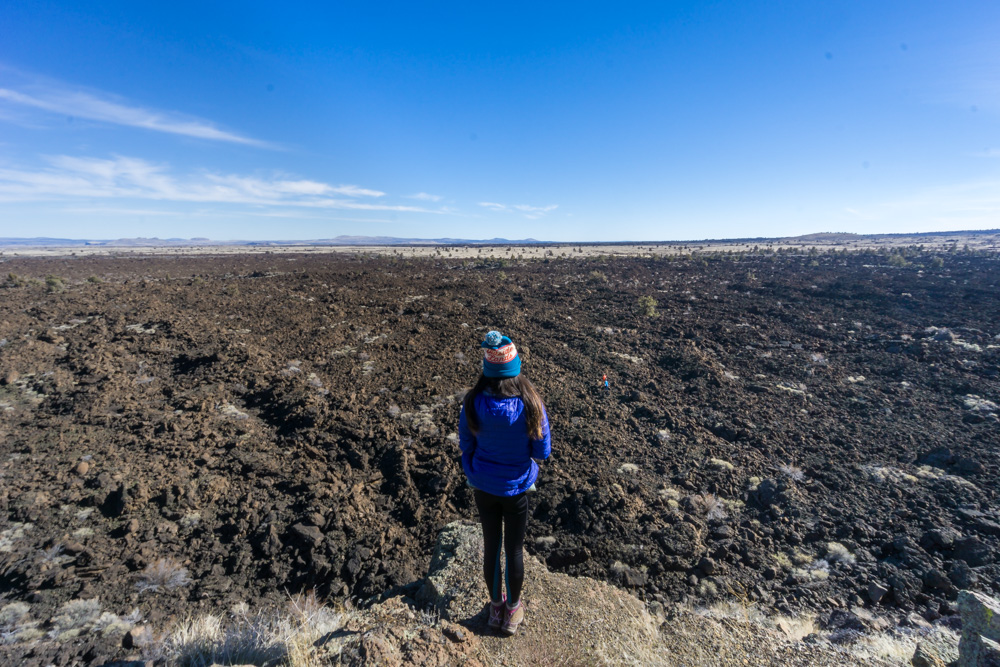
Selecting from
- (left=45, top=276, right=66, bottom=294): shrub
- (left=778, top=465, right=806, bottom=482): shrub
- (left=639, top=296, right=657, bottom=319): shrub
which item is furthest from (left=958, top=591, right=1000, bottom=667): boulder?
(left=45, top=276, right=66, bottom=294): shrub

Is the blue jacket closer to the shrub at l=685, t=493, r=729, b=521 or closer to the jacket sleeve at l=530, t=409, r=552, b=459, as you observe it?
the jacket sleeve at l=530, t=409, r=552, b=459

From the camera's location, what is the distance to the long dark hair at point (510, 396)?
223 centimetres

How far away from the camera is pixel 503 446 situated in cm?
227

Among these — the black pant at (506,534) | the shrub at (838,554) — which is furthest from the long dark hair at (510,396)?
the shrub at (838,554)

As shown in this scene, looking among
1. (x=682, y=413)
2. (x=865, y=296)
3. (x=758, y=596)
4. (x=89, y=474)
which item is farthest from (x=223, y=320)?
(x=865, y=296)

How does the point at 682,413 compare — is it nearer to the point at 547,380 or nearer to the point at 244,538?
the point at 547,380

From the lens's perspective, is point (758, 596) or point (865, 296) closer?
point (758, 596)

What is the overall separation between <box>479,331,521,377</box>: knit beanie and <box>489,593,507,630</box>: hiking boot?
1437mm

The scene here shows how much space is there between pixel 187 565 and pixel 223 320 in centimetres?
964

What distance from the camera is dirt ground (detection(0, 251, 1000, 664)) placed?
3.28 metres

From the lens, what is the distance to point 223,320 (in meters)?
11.3

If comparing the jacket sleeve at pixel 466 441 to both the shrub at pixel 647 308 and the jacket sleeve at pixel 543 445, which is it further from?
the shrub at pixel 647 308

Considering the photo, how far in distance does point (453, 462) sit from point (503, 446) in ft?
9.37

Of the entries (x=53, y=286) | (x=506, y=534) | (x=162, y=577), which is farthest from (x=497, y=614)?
(x=53, y=286)
